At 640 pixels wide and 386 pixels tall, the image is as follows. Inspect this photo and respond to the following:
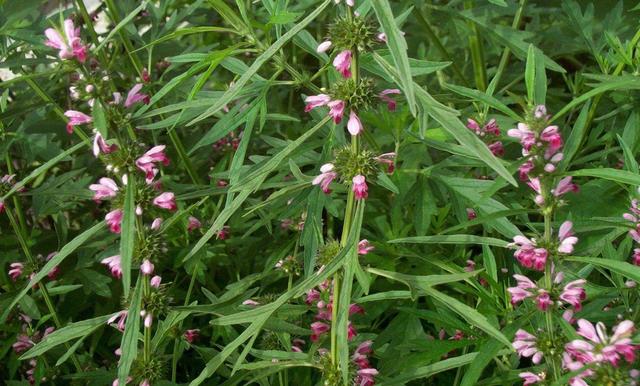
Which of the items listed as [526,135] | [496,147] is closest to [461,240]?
[526,135]

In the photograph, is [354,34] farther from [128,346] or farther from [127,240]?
[128,346]

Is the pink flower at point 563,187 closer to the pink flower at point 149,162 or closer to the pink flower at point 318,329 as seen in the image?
the pink flower at point 318,329

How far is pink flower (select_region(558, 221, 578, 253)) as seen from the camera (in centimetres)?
144

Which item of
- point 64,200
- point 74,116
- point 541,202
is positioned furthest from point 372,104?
point 64,200

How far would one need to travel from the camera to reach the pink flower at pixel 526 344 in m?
1.47

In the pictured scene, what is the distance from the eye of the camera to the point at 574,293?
4.66 feet

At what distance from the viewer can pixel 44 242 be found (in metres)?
2.55

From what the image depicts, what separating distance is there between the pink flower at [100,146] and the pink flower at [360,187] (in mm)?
472

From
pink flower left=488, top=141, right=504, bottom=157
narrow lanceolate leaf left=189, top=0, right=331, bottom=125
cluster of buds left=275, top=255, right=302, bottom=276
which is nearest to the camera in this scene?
narrow lanceolate leaf left=189, top=0, right=331, bottom=125

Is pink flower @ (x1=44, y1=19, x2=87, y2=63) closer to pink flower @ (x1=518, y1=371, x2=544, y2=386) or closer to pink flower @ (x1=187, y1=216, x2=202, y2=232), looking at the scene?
pink flower @ (x1=187, y1=216, x2=202, y2=232)

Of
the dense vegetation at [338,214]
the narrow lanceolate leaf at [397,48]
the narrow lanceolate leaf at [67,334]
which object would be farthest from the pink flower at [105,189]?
the narrow lanceolate leaf at [397,48]

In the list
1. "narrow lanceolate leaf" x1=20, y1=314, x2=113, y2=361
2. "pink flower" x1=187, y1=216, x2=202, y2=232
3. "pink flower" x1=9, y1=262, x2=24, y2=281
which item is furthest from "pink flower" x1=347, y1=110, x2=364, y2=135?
"pink flower" x1=9, y1=262, x2=24, y2=281

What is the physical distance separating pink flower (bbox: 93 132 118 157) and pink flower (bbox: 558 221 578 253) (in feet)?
2.79

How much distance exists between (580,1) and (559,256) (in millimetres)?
1932
